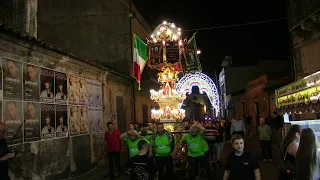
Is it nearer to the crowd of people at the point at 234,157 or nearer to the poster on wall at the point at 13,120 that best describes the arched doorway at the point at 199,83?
the crowd of people at the point at 234,157

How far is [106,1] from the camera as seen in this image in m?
22.5

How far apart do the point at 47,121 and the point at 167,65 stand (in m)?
8.61

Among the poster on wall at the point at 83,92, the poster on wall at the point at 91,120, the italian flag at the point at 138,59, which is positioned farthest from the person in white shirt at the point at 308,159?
the italian flag at the point at 138,59

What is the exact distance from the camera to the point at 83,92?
13.0 meters

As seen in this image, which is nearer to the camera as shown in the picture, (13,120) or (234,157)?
(234,157)

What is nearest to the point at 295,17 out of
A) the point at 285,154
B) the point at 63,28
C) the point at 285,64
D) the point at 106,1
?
the point at 106,1

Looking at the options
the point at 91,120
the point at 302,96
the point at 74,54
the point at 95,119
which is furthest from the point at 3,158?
the point at 74,54

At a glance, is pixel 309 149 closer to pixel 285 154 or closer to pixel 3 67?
pixel 285 154

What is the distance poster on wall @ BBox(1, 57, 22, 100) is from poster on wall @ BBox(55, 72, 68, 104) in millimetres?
2124

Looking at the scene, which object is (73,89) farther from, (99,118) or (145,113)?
(145,113)

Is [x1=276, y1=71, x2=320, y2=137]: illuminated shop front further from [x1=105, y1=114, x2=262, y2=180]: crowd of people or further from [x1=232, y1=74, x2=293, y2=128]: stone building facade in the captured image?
[x1=232, y1=74, x2=293, y2=128]: stone building facade

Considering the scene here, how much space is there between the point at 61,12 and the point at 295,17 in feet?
44.7

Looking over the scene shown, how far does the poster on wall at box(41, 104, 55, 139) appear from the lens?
9.98 m

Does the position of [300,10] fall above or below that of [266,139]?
above
